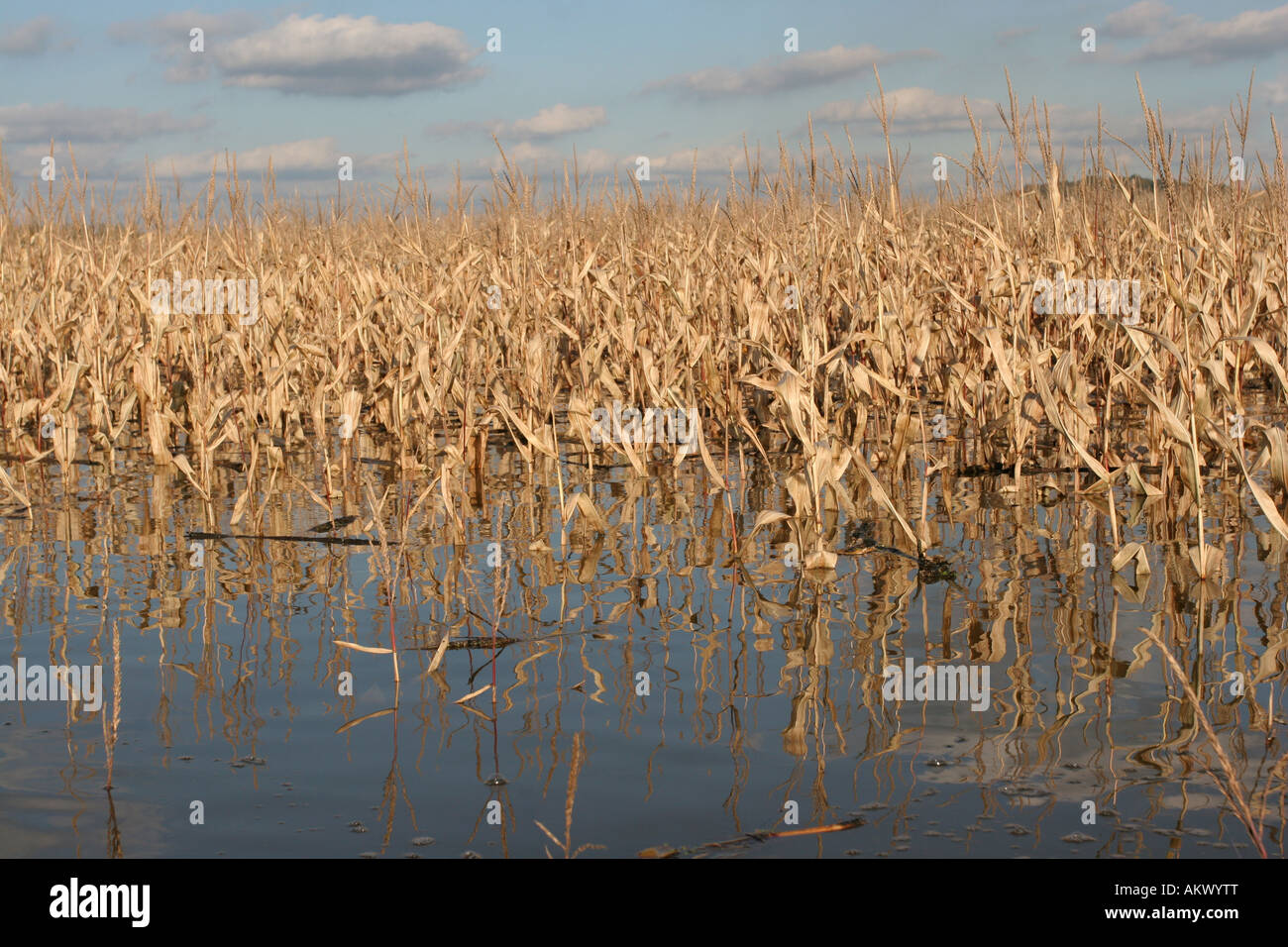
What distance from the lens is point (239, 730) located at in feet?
7.70

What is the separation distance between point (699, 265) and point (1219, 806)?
19.0ft

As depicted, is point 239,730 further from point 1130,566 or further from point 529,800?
point 1130,566
